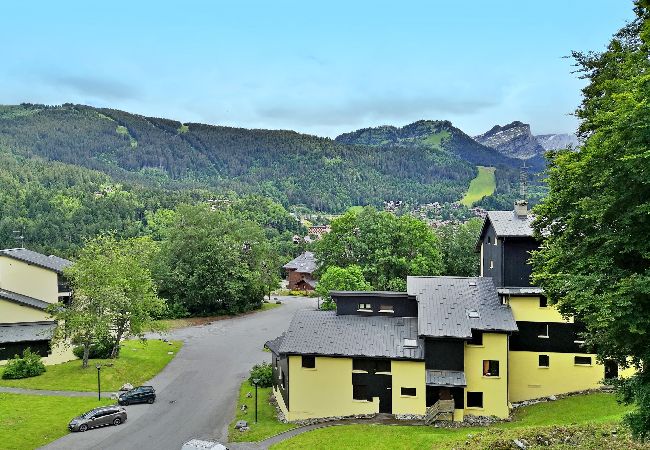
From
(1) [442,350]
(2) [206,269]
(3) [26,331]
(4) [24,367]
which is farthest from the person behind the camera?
(2) [206,269]

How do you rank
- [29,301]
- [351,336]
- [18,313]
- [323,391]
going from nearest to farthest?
[323,391] < [351,336] < [18,313] < [29,301]

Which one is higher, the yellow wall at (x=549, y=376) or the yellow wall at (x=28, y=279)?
the yellow wall at (x=28, y=279)

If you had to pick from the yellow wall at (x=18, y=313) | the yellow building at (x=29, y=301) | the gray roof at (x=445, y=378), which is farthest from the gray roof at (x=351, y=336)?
the yellow wall at (x=18, y=313)

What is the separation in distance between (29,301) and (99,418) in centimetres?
2384

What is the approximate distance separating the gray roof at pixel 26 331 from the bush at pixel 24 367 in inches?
84.4

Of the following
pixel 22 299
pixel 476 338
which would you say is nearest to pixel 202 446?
pixel 476 338

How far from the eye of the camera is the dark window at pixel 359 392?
124ft

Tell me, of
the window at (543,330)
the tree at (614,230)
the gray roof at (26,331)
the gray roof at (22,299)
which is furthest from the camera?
the gray roof at (22,299)

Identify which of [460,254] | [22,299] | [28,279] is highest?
[460,254]

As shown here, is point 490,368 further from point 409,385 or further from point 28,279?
point 28,279

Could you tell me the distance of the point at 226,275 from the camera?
7944 cm

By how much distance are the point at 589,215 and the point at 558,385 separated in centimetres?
2412

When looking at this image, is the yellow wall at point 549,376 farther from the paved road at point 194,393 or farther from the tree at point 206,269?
the tree at point 206,269

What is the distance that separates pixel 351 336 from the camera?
130 ft
